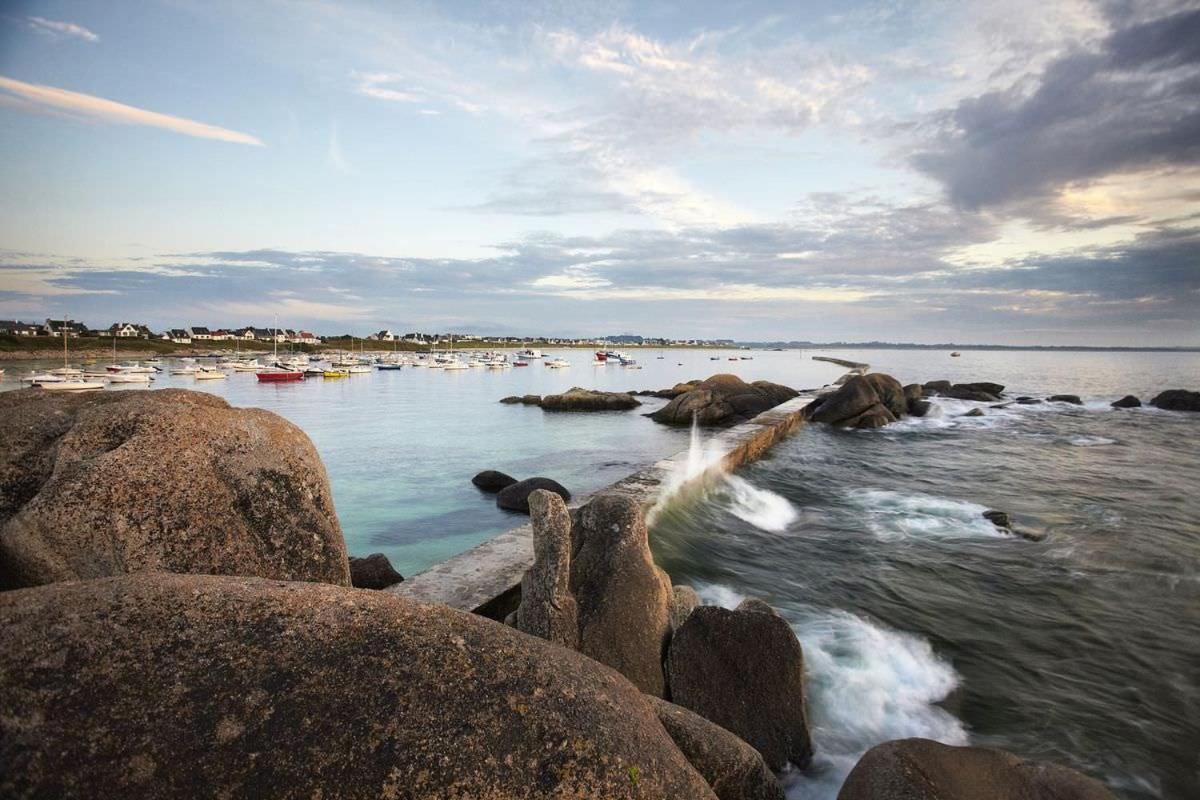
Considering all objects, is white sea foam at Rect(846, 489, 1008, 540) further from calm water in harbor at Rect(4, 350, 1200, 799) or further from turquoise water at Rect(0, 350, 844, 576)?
turquoise water at Rect(0, 350, 844, 576)

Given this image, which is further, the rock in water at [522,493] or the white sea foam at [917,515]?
the rock in water at [522,493]

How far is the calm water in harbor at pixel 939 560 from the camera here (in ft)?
24.6

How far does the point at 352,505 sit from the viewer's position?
780 inches

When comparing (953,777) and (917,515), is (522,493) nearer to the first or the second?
(917,515)

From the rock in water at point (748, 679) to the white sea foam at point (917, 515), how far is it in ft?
31.4

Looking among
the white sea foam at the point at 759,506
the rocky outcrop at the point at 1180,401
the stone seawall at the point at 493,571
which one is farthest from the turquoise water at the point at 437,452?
the rocky outcrop at the point at 1180,401

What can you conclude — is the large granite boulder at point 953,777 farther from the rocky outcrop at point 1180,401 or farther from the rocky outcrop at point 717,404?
the rocky outcrop at point 1180,401

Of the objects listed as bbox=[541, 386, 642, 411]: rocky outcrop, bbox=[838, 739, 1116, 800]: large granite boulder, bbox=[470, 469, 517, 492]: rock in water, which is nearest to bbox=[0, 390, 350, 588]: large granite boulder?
bbox=[838, 739, 1116, 800]: large granite boulder

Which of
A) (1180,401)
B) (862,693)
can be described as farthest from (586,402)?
(1180,401)

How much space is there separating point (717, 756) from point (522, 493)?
1530 centimetres

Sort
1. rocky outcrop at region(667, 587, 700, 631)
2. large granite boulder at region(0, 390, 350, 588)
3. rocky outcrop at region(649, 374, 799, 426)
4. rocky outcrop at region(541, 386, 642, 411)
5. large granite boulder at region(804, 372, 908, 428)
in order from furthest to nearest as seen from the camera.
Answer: rocky outcrop at region(541, 386, 642, 411)
rocky outcrop at region(649, 374, 799, 426)
large granite boulder at region(804, 372, 908, 428)
rocky outcrop at region(667, 587, 700, 631)
large granite boulder at region(0, 390, 350, 588)

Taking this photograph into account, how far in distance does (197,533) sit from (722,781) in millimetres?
3670

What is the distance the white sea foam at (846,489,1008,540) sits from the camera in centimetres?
1509

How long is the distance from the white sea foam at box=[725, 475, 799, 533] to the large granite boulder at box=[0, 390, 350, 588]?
13.0m
